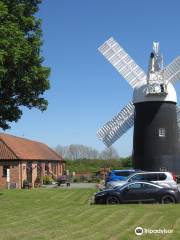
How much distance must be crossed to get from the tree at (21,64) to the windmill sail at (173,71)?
2070 cm

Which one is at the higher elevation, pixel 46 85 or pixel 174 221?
pixel 46 85

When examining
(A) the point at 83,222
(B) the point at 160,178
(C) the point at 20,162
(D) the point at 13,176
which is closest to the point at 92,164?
(C) the point at 20,162

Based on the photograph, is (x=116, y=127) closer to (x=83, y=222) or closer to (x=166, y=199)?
(x=166, y=199)

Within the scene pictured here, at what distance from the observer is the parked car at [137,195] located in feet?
87.3

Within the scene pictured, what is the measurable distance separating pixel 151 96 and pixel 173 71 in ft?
17.7

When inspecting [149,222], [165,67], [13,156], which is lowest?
[149,222]

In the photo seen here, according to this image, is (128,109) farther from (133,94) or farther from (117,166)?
(117,166)

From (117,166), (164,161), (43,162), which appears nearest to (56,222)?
(164,161)

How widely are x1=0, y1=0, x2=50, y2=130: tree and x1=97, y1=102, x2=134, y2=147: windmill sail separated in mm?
21576

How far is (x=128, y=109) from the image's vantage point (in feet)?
172

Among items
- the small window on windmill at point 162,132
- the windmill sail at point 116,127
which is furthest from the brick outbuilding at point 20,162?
the small window on windmill at point 162,132

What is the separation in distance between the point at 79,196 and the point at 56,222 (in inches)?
573

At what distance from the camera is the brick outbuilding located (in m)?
49.8

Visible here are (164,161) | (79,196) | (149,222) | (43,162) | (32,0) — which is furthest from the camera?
(43,162)
